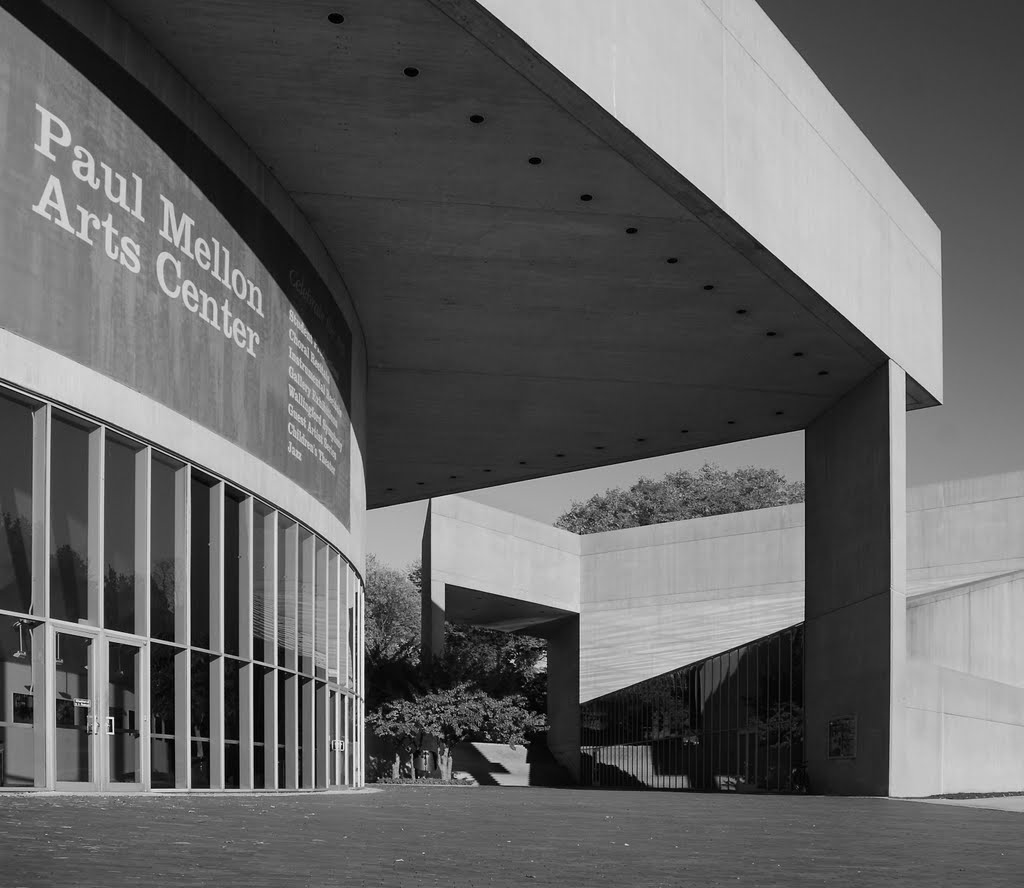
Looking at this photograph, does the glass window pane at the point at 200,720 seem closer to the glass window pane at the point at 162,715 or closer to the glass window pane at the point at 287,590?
the glass window pane at the point at 162,715

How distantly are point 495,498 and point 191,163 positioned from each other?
172 feet

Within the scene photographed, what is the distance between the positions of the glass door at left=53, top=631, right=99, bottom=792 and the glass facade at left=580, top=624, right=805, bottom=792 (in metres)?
21.1

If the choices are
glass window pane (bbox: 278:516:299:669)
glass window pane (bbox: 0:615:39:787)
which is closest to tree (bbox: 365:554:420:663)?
glass window pane (bbox: 278:516:299:669)

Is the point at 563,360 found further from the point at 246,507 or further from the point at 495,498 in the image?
the point at 495,498

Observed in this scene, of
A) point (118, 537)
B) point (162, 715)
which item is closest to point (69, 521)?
point (118, 537)

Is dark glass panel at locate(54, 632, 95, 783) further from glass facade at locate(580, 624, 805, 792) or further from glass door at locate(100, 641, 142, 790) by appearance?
glass facade at locate(580, 624, 805, 792)

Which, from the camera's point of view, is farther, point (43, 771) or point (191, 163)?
point (191, 163)

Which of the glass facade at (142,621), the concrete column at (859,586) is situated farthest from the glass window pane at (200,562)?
the concrete column at (859,586)

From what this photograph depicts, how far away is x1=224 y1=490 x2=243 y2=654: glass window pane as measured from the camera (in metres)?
17.2

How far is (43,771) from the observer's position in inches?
499

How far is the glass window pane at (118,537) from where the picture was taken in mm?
14180

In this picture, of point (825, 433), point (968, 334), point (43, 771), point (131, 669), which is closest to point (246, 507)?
point (131, 669)

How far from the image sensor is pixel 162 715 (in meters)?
15.1

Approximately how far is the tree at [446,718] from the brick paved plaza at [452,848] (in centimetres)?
2500
